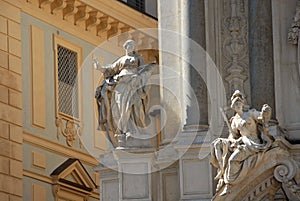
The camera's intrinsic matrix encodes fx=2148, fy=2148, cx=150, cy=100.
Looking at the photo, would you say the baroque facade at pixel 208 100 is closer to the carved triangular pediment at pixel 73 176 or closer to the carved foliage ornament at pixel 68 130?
the carved triangular pediment at pixel 73 176

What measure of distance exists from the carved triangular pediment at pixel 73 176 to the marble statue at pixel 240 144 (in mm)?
12274

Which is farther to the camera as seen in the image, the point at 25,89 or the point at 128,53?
the point at 25,89

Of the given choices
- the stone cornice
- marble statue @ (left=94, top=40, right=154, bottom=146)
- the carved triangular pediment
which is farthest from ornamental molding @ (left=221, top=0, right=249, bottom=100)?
the carved triangular pediment

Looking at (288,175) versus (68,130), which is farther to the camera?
(68,130)

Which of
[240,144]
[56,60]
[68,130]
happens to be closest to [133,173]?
[240,144]

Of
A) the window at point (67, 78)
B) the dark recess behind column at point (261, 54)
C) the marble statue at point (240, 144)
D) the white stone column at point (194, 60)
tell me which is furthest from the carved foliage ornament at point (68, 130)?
the marble statue at point (240, 144)

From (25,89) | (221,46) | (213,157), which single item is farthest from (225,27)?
(25,89)

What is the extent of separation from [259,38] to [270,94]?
3.03 feet

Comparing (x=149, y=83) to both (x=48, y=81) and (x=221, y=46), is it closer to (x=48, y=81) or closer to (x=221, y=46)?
(x=221, y=46)

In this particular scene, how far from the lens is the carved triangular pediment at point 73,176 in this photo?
4406 centimetres

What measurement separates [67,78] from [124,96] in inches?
461

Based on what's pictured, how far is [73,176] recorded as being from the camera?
44.7 m

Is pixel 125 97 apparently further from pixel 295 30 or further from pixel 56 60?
pixel 56 60

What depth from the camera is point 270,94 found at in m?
33.3
